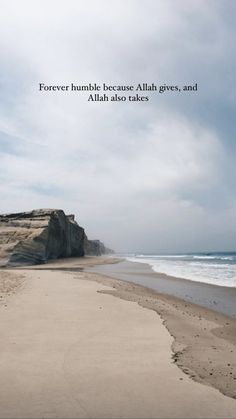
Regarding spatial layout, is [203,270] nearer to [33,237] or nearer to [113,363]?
[33,237]

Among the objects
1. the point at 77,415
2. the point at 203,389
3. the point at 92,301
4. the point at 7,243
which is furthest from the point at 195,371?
the point at 7,243

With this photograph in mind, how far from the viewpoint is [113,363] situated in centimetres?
688

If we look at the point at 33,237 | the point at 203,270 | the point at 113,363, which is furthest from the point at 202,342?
the point at 33,237

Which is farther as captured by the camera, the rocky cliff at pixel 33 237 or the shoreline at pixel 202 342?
the rocky cliff at pixel 33 237

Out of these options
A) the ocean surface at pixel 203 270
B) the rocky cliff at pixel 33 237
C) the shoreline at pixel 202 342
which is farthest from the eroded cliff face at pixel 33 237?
the shoreline at pixel 202 342

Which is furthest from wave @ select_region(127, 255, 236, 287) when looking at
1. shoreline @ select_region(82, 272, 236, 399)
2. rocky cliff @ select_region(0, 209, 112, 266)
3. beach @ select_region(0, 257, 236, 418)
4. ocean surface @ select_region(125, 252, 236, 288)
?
rocky cliff @ select_region(0, 209, 112, 266)

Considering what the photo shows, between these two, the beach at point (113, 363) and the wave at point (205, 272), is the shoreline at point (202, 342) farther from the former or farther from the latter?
the wave at point (205, 272)

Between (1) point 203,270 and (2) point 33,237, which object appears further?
(2) point 33,237

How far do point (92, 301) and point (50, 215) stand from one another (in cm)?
4513

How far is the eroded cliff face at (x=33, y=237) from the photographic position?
4618 cm

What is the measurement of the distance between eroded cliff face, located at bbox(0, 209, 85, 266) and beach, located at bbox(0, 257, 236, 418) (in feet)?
114

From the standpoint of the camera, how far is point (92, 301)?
46.8 ft

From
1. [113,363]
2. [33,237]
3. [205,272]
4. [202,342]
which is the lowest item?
[202,342]

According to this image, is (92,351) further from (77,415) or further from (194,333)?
(194,333)
